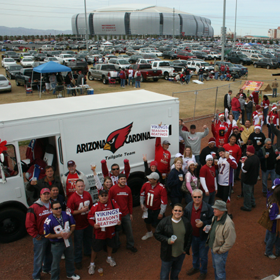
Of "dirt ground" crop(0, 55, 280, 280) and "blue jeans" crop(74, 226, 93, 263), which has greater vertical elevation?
"blue jeans" crop(74, 226, 93, 263)

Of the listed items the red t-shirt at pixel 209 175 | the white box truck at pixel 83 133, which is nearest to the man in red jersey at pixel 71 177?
the white box truck at pixel 83 133

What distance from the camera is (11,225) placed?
5957mm

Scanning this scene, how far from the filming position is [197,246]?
503 centimetres

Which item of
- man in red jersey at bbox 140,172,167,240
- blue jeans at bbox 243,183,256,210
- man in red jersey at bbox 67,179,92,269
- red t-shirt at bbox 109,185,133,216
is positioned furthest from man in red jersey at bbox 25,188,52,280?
blue jeans at bbox 243,183,256,210

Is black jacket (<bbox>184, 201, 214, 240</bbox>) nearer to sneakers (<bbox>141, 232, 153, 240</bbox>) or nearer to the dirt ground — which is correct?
the dirt ground

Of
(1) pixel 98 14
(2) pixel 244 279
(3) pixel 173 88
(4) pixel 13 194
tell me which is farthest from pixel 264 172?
(1) pixel 98 14

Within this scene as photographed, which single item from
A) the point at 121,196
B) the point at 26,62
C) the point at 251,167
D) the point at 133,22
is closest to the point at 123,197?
the point at 121,196

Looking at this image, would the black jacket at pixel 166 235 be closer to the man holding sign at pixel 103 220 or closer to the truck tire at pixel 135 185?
the man holding sign at pixel 103 220

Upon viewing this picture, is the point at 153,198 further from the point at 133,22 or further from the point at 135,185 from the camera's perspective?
the point at 133,22

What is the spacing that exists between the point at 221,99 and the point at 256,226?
48.7ft

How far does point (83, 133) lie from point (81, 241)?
2.28 m

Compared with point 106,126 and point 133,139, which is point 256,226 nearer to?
point 133,139

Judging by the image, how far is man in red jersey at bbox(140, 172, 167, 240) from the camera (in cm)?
569

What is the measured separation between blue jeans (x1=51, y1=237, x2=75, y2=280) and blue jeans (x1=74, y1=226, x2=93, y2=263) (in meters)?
0.35
